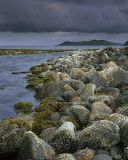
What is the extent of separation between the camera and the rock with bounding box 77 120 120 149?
1320 cm

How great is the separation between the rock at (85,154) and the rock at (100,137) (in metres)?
0.43

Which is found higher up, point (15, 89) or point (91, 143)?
point (91, 143)

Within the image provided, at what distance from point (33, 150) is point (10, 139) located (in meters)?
1.37

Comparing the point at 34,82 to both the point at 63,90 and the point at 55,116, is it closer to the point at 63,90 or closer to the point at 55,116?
the point at 63,90

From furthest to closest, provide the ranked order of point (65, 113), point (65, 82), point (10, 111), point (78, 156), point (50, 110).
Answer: point (65, 82) → point (10, 111) → point (50, 110) → point (65, 113) → point (78, 156)

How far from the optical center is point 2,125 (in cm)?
1462

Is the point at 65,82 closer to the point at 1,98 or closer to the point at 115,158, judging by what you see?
the point at 1,98

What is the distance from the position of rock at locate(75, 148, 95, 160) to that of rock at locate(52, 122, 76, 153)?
66 cm

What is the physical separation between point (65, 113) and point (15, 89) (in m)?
14.3

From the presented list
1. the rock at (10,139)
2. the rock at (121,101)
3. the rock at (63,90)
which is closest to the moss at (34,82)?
the rock at (63,90)

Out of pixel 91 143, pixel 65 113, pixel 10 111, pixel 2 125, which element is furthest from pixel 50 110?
pixel 91 143

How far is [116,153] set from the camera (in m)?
12.9

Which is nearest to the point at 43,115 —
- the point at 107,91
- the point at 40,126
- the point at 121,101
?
the point at 40,126

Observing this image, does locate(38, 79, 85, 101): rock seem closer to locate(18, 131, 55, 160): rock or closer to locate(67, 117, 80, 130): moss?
locate(67, 117, 80, 130): moss
